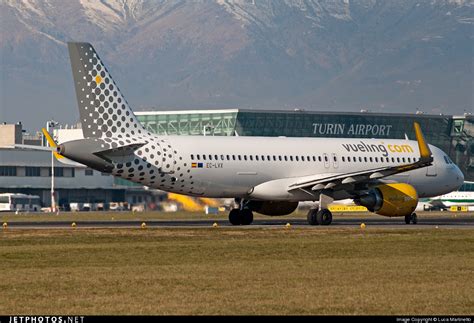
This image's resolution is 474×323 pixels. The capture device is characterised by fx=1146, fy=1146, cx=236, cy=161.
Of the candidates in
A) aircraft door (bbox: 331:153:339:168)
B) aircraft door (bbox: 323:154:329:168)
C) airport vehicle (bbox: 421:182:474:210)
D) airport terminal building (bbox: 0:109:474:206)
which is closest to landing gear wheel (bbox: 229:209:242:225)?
aircraft door (bbox: 323:154:329:168)

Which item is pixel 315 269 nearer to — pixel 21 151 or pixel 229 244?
pixel 229 244

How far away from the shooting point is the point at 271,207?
202ft

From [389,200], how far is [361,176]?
1.92m

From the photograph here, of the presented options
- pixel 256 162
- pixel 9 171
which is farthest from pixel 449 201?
pixel 256 162

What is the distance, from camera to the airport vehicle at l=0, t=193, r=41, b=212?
385 feet

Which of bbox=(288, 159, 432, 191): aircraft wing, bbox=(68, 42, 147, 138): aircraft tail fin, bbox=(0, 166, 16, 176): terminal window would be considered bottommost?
bbox=(288, 159, 432, 191): aircraft wing

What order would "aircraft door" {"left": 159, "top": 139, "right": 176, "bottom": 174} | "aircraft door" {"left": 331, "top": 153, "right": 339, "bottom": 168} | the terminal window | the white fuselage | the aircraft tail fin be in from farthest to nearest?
the terminal window, "aircraft door" {"left": 331, "top": 153, "right": 339, "bottom": 168}, the white fuselage, "aircraft door" {"left": 159, "top": 139, "right": 176, "bottom": 174}, the aircraft tail fin

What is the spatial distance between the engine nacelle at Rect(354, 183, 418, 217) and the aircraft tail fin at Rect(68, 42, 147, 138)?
12717mm

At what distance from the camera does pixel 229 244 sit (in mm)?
42156

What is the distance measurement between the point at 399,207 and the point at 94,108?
16.2 meters

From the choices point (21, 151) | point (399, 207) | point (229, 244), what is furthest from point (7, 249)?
point (21, 151)

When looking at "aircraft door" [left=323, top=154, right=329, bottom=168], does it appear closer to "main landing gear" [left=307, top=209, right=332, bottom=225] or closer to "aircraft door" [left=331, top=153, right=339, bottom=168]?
"aircraft door" [left=331, top=153, right=339, bottom=168]

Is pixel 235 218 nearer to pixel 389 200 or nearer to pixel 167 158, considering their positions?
pixel 167 158

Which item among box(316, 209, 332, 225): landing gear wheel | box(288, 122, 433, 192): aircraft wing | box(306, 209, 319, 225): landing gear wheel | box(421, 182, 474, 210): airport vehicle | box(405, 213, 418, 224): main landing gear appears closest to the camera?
box(288, 122, 433, 192): aircraft wing
